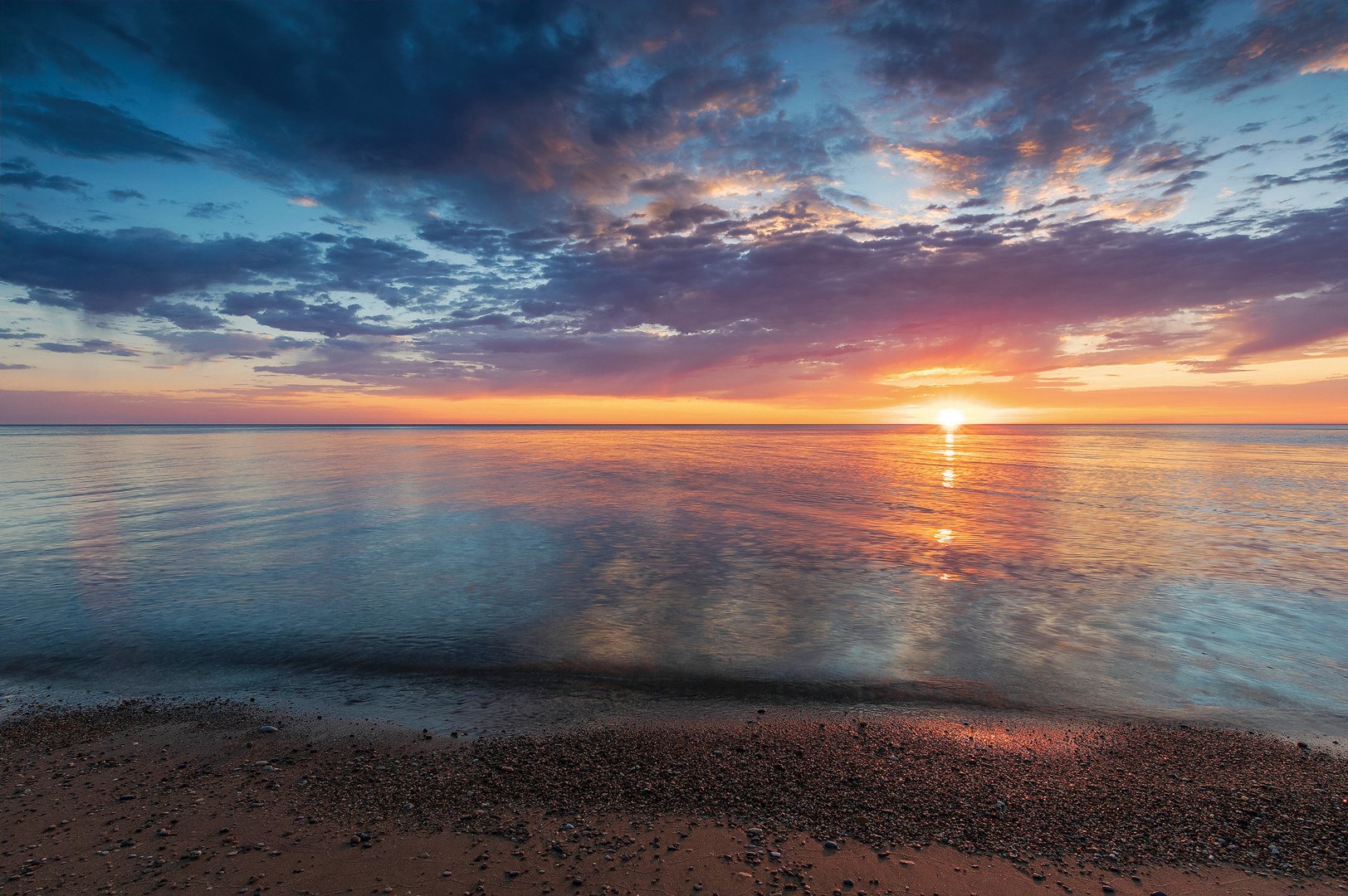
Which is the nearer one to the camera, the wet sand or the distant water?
the wet sand

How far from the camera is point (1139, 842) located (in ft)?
17.9

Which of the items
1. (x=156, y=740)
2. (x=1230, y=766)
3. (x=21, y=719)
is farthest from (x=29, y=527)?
(x=1230, y=766)

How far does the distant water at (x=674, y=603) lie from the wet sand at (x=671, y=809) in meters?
1.22

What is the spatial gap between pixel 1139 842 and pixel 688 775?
13.4ft

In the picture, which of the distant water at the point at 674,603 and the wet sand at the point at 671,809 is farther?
the distant water at the point at 674,603

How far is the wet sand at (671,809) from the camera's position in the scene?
5031mm

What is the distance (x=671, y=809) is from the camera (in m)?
5.92

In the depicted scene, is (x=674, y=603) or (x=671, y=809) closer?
(x=671, y=809)

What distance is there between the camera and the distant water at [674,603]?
362 inches

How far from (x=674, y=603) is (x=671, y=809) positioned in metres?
7.67

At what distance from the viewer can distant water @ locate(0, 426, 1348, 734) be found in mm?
9195

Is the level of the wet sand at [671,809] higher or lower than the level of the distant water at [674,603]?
higher

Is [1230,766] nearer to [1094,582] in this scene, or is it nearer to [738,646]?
[738,646]

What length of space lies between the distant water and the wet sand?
48.1 inches
